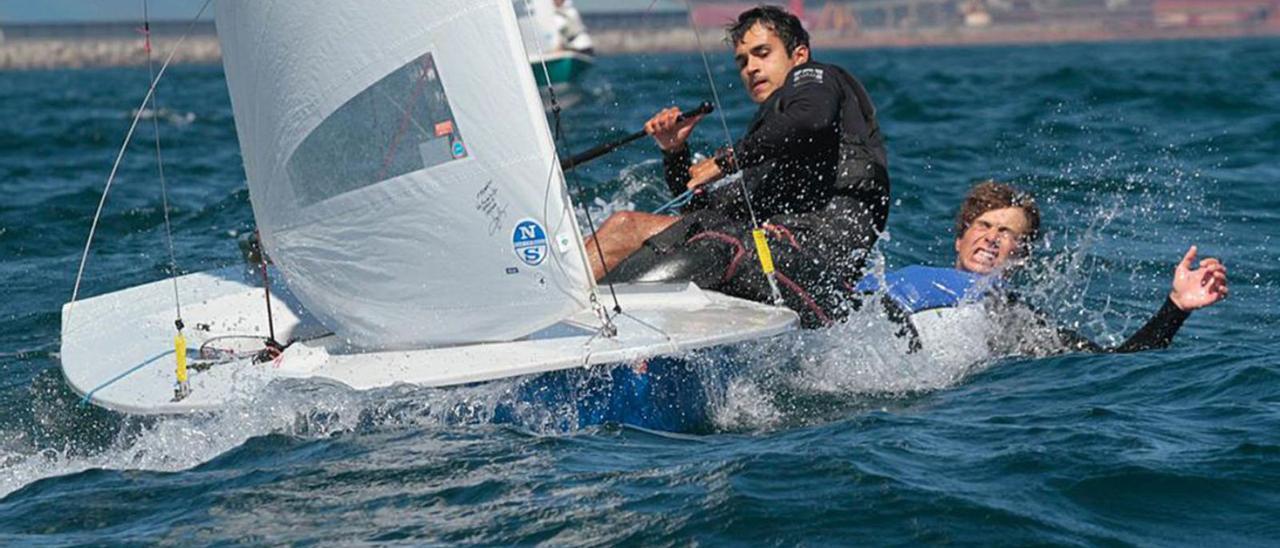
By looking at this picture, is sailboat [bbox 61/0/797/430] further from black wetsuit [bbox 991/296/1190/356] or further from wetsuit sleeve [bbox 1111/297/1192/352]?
wetsuit sleeve [bbox 1111/297/1192/352]

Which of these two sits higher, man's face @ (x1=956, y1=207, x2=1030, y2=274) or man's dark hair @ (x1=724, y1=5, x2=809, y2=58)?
man's dark hair @ (x1=724, y1=5, x2=809, y2=58)

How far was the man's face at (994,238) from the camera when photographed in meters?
6.13

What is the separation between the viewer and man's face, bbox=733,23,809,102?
→ 616 centimetres

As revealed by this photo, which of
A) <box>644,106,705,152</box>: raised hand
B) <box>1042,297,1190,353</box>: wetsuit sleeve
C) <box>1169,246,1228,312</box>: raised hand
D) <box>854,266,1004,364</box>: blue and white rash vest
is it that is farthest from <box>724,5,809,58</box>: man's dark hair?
Result: <box>1169,246,1228,312</box>: raised hand

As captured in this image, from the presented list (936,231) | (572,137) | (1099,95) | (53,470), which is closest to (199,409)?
(53,470)

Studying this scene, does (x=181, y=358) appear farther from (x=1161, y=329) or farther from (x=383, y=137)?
(x=1161, y=329)

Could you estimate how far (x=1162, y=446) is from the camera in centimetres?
484

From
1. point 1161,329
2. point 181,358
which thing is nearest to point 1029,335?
point 1161,329

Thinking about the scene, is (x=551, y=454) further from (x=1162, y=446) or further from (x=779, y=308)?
(x=1162, y=446)

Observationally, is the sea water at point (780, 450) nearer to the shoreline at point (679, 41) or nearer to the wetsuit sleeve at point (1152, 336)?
the wetsuit sleeve at point (1152, 336)

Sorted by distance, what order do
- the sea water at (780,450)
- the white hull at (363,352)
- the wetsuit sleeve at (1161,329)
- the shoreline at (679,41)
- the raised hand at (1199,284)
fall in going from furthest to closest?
the shoreline at (679,41)
the wetsuit sleeve at (1161,329)
the raised hand at (1199,284)
the white hull at (363,352)
the sea water at (780,450)

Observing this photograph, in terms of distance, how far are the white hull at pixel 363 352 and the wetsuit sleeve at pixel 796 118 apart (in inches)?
22.6

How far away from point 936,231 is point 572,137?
11.3m

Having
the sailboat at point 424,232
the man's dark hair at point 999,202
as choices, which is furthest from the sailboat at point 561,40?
the sailboat at point 424,232
